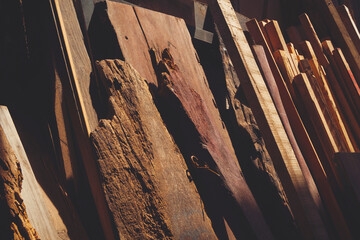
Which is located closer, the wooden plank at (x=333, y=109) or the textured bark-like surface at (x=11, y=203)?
the textured bark-like surface at (x=11, y=203)

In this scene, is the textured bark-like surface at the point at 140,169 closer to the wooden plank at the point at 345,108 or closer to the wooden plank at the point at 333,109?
the wooden plank at the point at 333,109

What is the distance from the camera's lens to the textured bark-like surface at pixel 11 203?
1138 millimetres

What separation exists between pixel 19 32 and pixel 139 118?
666 mm

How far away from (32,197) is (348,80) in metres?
2.83

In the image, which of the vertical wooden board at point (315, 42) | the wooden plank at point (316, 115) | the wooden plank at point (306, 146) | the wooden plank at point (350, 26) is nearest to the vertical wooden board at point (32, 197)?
the wooden plank at point (306, 146)

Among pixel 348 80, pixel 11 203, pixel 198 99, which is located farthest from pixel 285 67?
pixel 11 203

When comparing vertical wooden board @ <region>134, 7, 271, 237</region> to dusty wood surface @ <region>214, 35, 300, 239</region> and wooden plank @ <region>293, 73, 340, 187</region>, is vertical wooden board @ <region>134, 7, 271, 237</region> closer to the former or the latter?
dusty wood surface @ <region>214, 35, 300, 239</region>

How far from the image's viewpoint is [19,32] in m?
1.65

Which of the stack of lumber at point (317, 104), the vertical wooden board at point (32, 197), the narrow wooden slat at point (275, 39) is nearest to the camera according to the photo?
the vertical wooden board at point (32, 197)

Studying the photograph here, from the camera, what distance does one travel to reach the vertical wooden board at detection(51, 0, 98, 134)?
63.6 inches

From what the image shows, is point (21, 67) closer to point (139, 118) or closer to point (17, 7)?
point (17, 7)

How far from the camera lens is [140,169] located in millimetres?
1529

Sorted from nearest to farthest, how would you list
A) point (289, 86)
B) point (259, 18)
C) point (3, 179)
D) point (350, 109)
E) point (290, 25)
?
point (3, 179) → point (289, 86) → point (350, 109) → point (259, 18) → point (290, 25)

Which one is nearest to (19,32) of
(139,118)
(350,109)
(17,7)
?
(17,7)
